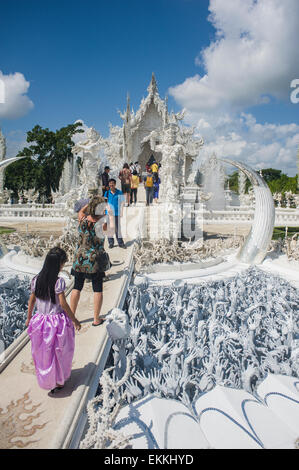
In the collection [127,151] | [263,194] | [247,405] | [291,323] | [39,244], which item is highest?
[127,151]

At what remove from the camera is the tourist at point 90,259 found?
3.41m

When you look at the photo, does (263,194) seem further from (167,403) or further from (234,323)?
(167,403)

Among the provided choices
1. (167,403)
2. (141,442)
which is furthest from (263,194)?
(141,442)

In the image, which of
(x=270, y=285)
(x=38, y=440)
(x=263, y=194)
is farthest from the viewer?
(x=263, y=194)

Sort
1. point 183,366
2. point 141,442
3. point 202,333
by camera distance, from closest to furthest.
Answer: point 141,442
point 183,366
point 202,333

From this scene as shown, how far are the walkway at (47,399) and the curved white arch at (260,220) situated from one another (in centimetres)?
485

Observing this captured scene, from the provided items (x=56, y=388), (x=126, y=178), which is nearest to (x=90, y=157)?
(x=126, y=178)

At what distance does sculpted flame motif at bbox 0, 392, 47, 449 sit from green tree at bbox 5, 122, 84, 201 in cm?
3001

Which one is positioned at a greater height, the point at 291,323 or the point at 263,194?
the point at 263,194

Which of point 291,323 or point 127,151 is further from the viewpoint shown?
point 127,151

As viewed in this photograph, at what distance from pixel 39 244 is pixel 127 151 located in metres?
16.0

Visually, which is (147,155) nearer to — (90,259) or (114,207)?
(114,207)

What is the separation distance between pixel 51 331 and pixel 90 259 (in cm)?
126

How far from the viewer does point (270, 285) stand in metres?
5.22
